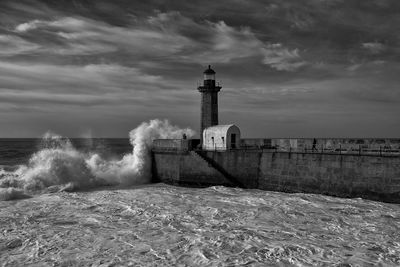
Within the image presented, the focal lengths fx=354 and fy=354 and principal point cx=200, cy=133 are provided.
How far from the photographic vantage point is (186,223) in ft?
31.1

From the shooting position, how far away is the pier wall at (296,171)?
1238 centimetres

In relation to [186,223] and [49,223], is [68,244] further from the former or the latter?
[186,223]

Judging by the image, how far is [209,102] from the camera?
62.9 ft

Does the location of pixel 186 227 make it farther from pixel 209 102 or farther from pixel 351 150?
pixel 209 102

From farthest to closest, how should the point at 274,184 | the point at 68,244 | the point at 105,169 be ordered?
the point at 105,169
the point at 274,184
the point at 68,244

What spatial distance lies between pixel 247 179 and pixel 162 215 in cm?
623

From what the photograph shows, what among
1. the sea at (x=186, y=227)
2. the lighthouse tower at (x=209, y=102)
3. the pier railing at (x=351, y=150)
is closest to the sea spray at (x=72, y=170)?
the sea at (x=186, y=227)

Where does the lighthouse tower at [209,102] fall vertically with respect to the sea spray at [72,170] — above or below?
above

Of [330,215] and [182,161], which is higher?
[182,161]

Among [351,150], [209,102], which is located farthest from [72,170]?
[351,150]

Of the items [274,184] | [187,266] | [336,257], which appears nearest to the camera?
[187,266]

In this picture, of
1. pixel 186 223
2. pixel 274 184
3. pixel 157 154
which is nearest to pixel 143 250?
pixel 186 223

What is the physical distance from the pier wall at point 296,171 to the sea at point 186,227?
0.65m

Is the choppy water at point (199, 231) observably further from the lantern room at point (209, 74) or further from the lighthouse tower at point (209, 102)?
the lantern room at point (209, 74)
